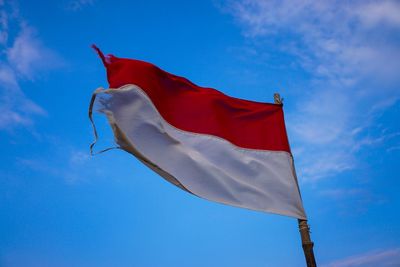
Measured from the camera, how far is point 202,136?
24.9 ft

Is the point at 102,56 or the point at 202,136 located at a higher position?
the point at 102,56

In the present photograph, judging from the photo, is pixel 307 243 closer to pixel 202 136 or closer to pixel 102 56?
pixel 202 136

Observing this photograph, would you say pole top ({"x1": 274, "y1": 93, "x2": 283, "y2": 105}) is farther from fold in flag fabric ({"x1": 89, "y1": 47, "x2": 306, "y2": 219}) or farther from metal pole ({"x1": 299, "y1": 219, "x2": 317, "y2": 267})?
metal pole ({"x1": 299, "y1": 219, "x2": 317, "y2": 267})

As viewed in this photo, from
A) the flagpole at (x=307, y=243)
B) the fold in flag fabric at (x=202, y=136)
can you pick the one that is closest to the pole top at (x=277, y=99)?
the fold in flag fabric at (x=202, y=136)

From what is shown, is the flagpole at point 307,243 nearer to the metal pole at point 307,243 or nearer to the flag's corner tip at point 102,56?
the metal pole at point 307,243

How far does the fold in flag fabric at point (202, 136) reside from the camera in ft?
21.8

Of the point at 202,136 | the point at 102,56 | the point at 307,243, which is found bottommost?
the point at 307,243

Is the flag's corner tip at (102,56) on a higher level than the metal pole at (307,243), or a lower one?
higher

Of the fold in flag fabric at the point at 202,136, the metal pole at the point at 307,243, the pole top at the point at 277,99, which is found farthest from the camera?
the pole top at the point at 277,99

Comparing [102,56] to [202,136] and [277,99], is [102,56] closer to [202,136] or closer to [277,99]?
[202,136]

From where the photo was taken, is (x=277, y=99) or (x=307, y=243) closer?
(x=307, y=243)

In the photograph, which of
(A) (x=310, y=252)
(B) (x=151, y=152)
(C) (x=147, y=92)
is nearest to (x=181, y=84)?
(C) (x=147, y=92)

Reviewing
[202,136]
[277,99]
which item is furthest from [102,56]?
[277,99]

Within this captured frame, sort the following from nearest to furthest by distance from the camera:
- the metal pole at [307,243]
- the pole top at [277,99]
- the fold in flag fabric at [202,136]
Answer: the metal pole at [307,243] < the fold in flag fabric at [202,136] < the pole top at [277,99]
